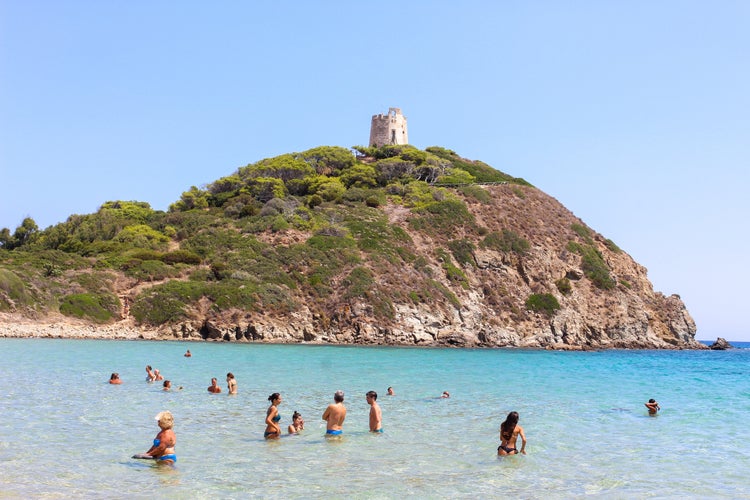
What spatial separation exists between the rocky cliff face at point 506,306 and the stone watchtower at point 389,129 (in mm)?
27741

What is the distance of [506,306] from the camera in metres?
70.2

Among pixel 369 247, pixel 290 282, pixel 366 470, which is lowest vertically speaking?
pixel 366 470

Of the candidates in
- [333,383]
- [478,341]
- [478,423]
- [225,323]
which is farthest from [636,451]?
[478,341]

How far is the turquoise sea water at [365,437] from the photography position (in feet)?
38.7

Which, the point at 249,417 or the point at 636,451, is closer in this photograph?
the point at 636,451

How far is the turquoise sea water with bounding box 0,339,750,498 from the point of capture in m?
11.8

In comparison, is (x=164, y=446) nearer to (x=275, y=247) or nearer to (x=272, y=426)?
(x=272, y=426)

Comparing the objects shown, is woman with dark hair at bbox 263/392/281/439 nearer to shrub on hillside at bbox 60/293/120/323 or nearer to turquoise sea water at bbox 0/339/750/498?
turquoise sea water at bbox 0/339/750/498

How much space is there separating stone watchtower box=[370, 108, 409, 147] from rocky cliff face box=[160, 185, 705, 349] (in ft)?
91.0

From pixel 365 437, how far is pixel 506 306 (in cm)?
5573

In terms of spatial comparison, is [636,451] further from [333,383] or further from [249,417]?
[333,383]

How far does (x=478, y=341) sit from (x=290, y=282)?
19.2 meters

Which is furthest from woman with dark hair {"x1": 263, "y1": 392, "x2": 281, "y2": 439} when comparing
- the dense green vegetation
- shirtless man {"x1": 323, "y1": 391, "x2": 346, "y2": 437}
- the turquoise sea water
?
the dense green vegetation

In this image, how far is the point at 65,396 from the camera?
20547 mm
